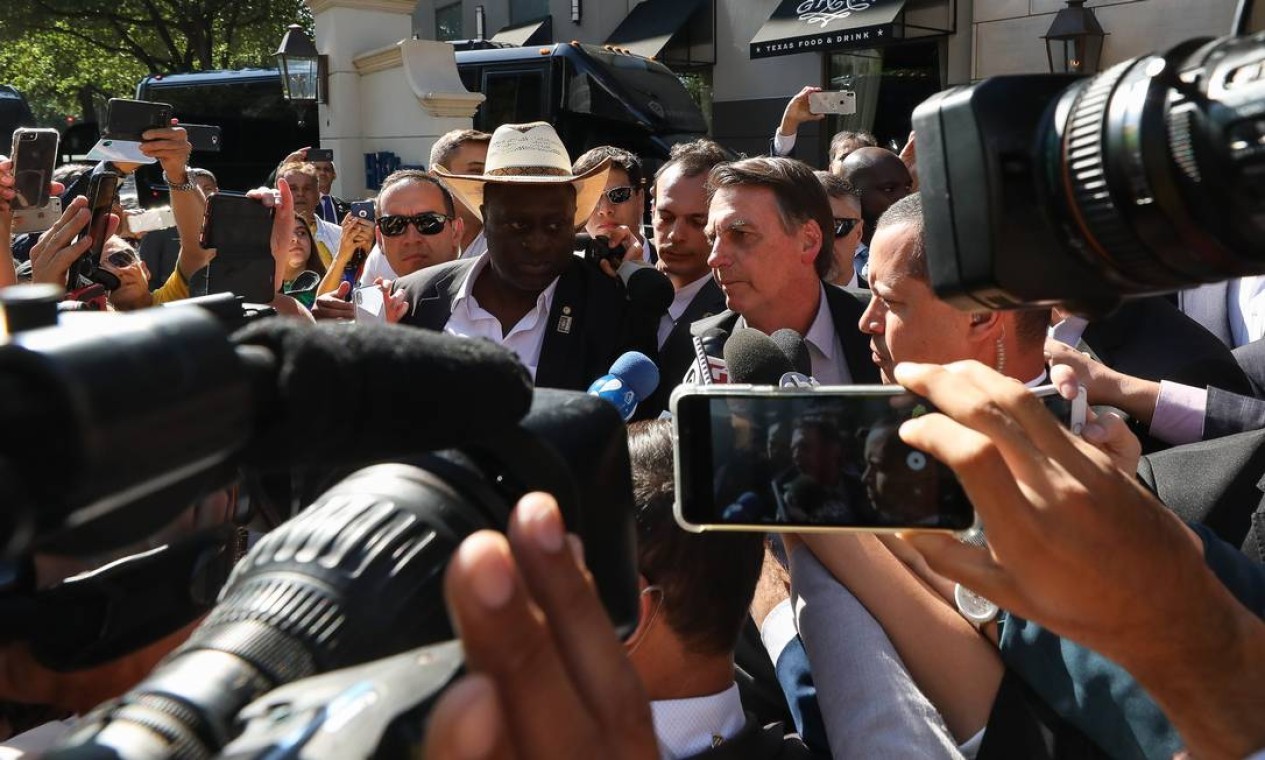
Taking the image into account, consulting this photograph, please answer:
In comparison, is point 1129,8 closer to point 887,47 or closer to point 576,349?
point 887,47

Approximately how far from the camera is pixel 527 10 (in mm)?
20531

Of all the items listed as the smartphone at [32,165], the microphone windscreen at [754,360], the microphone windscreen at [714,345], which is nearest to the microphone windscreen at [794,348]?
the microphone windscreen at [714,345]

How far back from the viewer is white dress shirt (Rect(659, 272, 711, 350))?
3.89 meters

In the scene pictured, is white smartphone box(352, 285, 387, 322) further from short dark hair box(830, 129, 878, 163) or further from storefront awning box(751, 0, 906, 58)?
storefront awning box(751, 0, 906, 58)

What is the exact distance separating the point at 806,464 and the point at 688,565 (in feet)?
2.03

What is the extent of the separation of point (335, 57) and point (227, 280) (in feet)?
29.8

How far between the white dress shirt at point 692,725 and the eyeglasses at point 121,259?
3533 millimetres

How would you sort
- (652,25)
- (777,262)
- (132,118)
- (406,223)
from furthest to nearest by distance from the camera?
(652,25) → (406,223) → (132,118) → (777,262)

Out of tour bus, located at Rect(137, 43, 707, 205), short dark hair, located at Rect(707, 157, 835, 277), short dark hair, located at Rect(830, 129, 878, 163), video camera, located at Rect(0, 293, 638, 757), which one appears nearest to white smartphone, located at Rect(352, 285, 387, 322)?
short dark hair, located at Rect(707, 157, 835, 277)

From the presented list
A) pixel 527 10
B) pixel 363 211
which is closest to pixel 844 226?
pixel 363 211

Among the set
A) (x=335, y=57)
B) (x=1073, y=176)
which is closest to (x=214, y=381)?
(x=1073, y=176)

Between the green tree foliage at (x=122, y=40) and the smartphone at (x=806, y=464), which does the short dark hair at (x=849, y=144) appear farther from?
the green tree foliage at (x=122, y=40)

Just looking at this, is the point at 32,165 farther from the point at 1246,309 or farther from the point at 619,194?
the point at 1246,309

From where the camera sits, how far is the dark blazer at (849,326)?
11.1 feet
